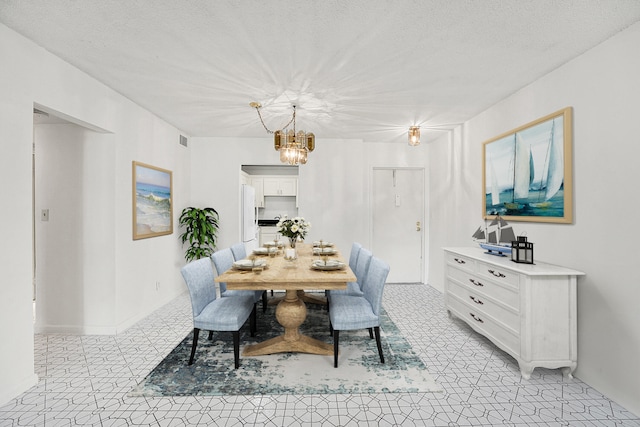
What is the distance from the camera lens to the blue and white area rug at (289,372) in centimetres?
212

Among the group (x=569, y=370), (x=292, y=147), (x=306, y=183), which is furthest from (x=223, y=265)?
(x=569, y=370)

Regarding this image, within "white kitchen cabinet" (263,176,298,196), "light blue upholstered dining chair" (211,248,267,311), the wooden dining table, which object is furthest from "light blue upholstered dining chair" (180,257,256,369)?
"white kitchen cabinet" (263,176,298,196)

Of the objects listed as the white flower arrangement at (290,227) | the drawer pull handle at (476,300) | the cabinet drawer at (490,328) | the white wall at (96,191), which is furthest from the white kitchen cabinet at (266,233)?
the drawer pull handle at (476,300)

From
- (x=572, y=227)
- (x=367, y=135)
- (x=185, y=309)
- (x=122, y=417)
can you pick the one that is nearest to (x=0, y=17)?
(x=122, y=417)

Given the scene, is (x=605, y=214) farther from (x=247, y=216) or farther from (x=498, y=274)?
(x=247, y=216)

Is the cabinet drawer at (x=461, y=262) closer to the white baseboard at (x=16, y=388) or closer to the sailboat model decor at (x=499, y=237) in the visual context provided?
the sailboat model decor at (x=499, y=237)

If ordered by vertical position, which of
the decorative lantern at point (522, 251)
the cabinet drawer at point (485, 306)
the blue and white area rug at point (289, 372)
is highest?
the decorative lantern at point (522, 251)

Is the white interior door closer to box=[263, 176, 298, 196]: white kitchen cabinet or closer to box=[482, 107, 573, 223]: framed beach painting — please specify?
box=[482, 107, 573, 223]: framed beach painting

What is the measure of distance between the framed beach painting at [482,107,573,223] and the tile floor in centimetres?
129

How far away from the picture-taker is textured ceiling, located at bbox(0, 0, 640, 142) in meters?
1.80

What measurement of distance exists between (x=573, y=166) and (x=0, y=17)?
4.11m

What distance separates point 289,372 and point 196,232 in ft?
9.15

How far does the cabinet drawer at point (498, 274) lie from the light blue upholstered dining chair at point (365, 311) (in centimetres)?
94

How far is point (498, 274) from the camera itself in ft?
8.15
